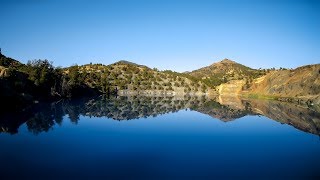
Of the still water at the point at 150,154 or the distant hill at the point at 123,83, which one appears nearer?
the still water at the point at 150,154

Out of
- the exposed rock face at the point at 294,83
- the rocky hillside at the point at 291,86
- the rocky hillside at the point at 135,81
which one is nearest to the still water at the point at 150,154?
the rocky hillside at the point at 291,86

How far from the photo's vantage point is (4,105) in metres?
47.8

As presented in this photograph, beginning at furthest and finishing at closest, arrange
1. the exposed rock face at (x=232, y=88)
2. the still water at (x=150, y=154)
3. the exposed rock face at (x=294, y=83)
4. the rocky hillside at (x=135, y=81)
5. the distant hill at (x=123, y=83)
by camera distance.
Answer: the exposed rock face at (x=232, y=88) → the rocky hillside at (x=135, y=81) → the exposed rock face at (x=294, y=83) → the distant hill at (x=123, y=83) → the still water at (x=150, y=154)

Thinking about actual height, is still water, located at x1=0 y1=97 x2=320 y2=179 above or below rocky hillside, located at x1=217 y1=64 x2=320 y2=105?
below

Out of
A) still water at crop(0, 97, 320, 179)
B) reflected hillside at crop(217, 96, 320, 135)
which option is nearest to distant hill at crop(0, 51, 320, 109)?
reflected hillside at crop(217, 96, 320, 135)

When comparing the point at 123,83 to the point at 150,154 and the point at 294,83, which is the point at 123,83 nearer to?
the point at 294,83

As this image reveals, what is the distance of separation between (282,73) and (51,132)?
114m

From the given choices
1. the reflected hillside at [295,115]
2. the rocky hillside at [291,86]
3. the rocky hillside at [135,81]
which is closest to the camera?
the reflected hillside at [295,115]

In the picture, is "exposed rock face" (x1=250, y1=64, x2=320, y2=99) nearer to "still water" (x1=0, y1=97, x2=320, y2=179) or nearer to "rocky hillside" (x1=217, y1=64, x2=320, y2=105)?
"rocky hillside" (x1=217, y1=64, x2=320, y2=105)

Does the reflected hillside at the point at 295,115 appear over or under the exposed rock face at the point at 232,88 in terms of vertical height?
under

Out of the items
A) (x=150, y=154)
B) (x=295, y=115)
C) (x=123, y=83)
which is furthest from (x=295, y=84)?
(x=150, y=154)

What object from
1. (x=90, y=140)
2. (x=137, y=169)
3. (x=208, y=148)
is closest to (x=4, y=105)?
(x=90, y=140)

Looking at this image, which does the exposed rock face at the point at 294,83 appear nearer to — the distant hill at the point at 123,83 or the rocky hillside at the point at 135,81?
the distant hill at the point at 123,83

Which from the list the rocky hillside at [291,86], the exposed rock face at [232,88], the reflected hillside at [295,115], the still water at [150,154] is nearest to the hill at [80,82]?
the exposed rock face at [232,88]
